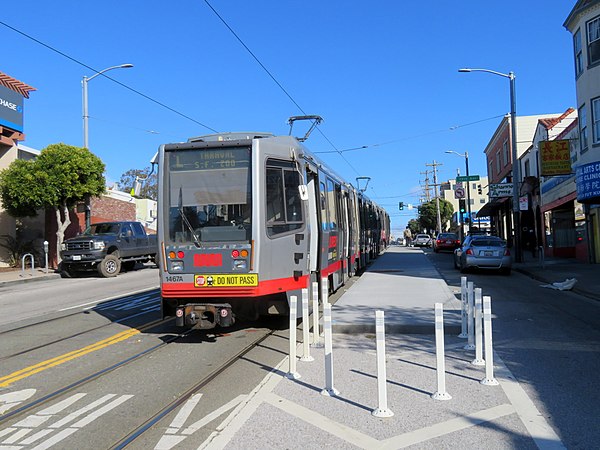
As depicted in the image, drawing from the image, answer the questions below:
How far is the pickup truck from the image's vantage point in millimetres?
20312

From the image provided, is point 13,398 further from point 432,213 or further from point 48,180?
point 432,213

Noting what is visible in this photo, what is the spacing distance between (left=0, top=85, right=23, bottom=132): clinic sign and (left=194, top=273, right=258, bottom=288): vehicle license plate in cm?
2135

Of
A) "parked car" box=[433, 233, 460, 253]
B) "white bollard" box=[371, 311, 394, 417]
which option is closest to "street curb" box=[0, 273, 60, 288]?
"white bollard" box=[371, 311, 394, 417]

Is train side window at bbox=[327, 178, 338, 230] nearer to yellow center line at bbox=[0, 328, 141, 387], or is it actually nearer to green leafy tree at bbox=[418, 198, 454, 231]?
yellow center line at bbox=[0, 328, 141, 387]

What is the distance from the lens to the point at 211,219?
26.2 ft

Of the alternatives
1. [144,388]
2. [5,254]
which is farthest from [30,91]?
[144,388]

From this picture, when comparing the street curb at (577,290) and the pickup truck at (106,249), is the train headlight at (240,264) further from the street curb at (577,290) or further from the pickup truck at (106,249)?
the pickup truck at (106,249)

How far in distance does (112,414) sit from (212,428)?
3.72 ft

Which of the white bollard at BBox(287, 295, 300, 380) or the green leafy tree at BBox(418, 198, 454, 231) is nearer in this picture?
the white bollard at BBox(287, 295, 300, 380)

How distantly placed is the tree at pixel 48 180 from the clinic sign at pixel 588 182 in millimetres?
20159

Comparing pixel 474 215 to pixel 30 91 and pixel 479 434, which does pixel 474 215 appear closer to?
pixel 30 91

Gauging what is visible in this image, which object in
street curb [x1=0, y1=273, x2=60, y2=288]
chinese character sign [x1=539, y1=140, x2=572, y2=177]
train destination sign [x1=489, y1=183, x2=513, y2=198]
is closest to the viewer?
street curb [x1=0, y1=273, x2=60, y2=288]

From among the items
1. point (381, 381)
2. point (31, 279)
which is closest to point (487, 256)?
point (381, 381)

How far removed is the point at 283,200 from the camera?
8.13m
